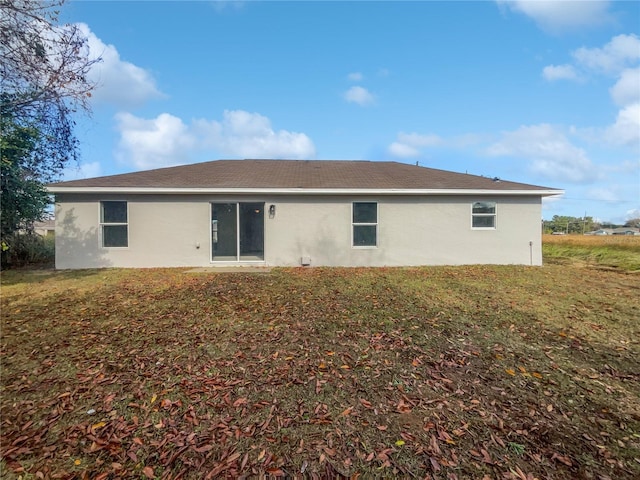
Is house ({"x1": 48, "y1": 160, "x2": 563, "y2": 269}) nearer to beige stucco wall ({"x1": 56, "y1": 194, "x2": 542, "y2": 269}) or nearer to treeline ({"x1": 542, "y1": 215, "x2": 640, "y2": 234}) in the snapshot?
beige stucco wall ({"x1": 56, "y1": 194, "x2": 542, "y2": 269})

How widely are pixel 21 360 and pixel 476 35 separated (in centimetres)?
1327

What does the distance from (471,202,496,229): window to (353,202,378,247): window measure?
3.52 metres

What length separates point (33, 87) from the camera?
7098 millimetres

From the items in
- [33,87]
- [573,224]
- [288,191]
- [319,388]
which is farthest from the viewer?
[573,224]

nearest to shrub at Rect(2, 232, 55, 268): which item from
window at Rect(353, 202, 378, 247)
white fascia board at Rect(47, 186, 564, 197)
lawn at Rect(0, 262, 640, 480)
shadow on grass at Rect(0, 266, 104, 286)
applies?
shadow on grass at Rect(0, 266, 104, 286)

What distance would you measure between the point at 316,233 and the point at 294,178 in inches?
93.5

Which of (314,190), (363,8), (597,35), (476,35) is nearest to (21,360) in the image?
(314,190)

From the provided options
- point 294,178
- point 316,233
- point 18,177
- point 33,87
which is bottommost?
point 316,233

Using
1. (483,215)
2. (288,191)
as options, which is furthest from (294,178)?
(483,215)

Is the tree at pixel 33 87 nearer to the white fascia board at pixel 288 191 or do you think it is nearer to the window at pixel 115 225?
the white fascia board at pixel 288 191

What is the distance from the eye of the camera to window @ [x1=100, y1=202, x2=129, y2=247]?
10516mm

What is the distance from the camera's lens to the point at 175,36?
33.9 feet

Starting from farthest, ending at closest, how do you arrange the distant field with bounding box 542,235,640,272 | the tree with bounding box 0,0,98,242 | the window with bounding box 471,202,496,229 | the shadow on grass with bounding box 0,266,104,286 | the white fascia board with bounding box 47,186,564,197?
the distant field with bounding box 542,235,640,272, the window with bounding box 471,202,496,229, the white fascia board with bounding box 47,186,564,197, the shadow on grass with bounding box 0,266,104,286, the tree with bounding box 0,0,98,242

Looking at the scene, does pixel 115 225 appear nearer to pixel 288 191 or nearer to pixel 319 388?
pixel 288 191
